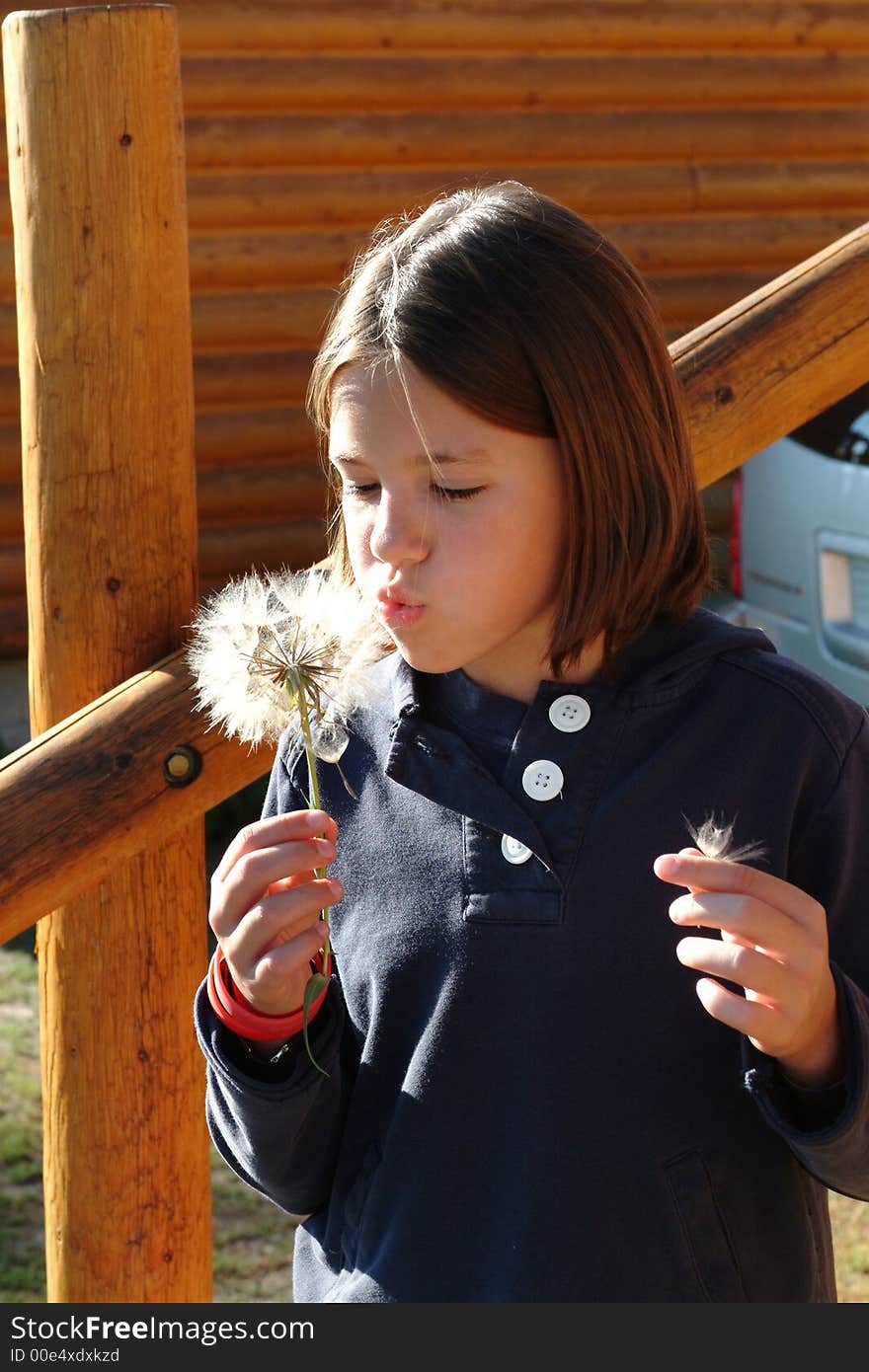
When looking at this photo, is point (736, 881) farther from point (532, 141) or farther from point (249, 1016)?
point (532, 141)

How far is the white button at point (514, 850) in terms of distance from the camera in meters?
1.59

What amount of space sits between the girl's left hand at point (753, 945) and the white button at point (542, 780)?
0.73 feet

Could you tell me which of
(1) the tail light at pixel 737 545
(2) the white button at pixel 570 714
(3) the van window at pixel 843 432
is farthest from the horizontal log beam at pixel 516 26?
(2) the white button at pixel 570 714

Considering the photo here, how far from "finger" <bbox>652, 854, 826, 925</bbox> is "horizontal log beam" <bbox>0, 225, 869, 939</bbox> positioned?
0.79 meters

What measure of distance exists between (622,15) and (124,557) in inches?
239

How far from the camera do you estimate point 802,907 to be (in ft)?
4.61

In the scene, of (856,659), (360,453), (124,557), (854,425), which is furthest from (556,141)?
(360,453)

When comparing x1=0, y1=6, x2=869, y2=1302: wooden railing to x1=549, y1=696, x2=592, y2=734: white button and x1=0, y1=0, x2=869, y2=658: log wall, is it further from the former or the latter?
x1=0, y1=0, x2=869, y2=658: log wall

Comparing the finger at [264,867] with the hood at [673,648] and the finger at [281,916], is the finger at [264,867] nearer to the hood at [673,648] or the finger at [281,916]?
the finger at [281,916]

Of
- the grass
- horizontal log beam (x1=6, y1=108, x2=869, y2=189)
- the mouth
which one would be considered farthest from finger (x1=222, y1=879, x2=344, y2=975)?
horizontal log beam (x1=6, y1=108, x2=869, y2=189)

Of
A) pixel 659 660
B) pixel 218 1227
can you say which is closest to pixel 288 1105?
pixel 659 660

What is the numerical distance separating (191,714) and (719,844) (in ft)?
2.56

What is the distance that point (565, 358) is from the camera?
1559 mm

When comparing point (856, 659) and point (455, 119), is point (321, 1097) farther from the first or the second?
point (455, 119)
